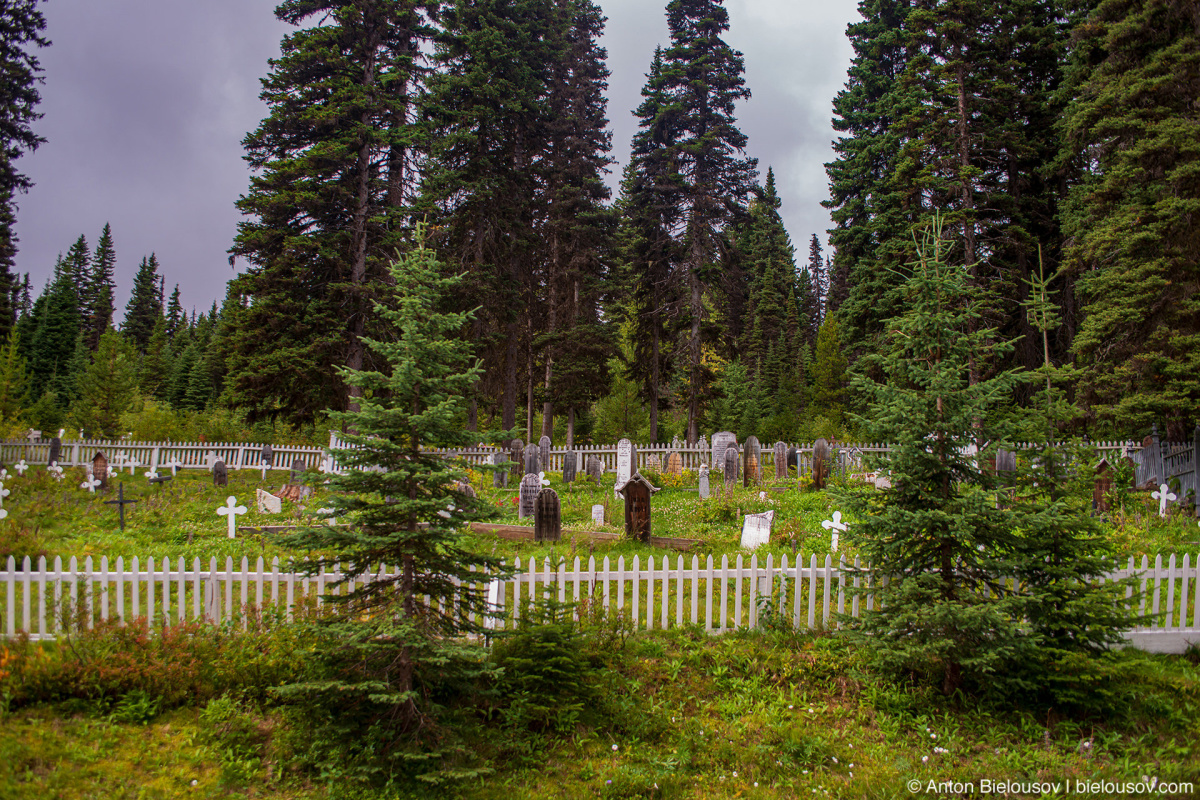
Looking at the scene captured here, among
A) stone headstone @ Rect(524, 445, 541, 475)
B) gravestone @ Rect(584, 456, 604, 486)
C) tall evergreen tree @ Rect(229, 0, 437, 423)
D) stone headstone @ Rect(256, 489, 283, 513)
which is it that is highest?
tall evergreen tree @ Rect(229, 0, 437, 423)

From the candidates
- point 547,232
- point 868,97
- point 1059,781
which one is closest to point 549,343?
point 547,232

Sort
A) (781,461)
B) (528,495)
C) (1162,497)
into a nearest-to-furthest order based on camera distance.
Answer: (1162,497), (528,495), (781,461)

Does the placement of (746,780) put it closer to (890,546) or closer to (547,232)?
(890,546)

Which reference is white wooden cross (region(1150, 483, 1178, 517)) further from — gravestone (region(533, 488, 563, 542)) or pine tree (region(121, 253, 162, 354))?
pine tree (region(121, 253, 162, 354))

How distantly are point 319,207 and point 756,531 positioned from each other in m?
18.0

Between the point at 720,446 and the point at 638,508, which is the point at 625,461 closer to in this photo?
the point at 720,446

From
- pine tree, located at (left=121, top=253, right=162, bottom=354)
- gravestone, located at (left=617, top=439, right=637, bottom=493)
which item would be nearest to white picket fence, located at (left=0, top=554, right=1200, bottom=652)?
gravestone, located at (left=617, top=439, right=637, bottom=493)

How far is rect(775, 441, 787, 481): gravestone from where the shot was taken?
18766 mm

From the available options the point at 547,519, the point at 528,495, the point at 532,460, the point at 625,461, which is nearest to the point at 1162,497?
the point at 625,461

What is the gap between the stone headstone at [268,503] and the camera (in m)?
13.5

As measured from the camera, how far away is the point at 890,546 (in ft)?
19.3

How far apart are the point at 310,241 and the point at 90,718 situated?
1703 centimetres

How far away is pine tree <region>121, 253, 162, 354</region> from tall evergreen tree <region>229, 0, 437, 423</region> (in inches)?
2121

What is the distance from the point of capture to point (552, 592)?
6.08 metres
